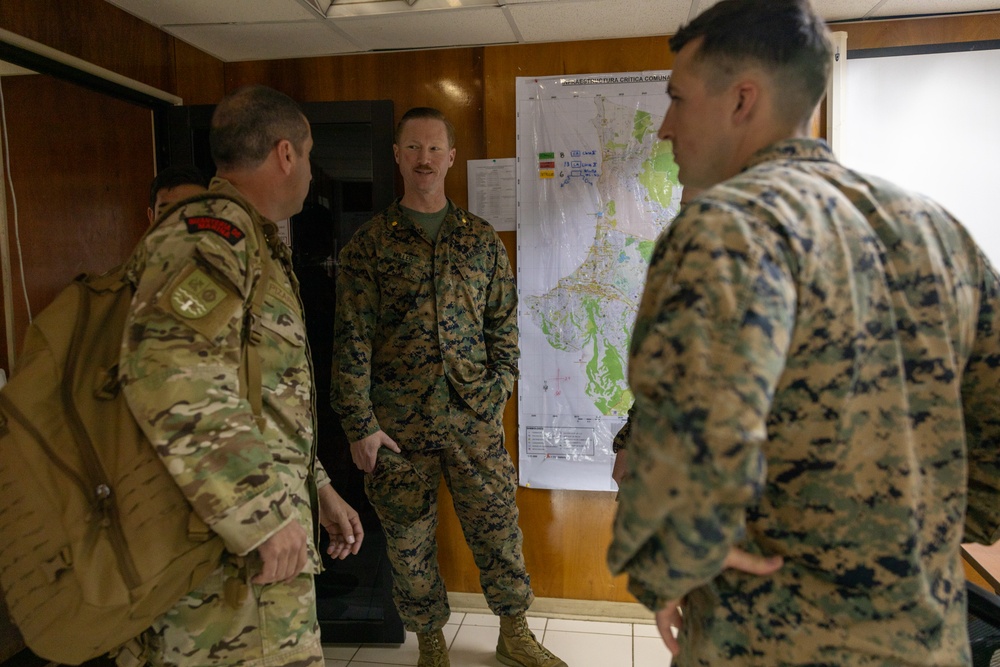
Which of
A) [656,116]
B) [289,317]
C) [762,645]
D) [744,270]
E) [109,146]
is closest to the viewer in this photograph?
[744,270]

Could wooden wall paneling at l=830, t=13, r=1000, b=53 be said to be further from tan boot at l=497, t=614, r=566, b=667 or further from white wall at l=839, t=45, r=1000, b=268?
tan boot at l=497, t=614, r=566, b=667

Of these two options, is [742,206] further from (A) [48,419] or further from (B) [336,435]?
(B) [336,435]

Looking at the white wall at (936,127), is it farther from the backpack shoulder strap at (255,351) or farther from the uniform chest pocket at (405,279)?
the backpack shoulder strap at (255,351)

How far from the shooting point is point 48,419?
117cm

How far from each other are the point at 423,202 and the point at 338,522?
4.24ft

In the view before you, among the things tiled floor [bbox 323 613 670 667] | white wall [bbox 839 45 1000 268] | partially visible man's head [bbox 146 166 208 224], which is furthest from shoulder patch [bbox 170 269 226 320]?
white wall [bbox 839 45 1000 268]

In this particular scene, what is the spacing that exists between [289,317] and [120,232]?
1.51m

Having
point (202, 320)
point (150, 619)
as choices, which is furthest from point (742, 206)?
point (150, 619)

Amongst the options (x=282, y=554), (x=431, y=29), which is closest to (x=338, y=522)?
(x=282, y=554)

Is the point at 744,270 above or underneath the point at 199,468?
above

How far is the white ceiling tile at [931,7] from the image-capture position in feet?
8.05

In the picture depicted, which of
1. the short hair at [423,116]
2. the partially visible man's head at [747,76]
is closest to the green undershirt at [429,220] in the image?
the short hair at [423,116]

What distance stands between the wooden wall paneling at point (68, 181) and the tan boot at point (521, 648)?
77.2 inches

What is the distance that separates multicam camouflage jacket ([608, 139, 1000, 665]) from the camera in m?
0.76
